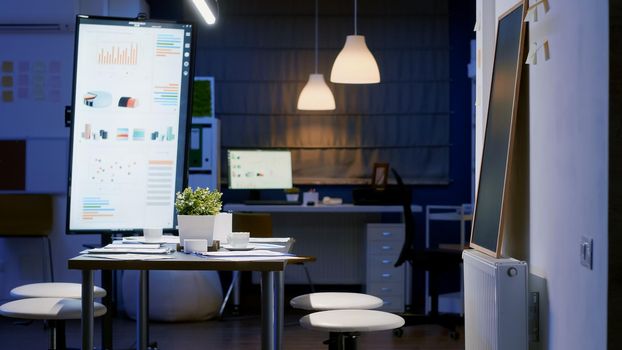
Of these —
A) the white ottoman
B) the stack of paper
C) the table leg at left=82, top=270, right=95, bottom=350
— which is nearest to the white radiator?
the stack of paper

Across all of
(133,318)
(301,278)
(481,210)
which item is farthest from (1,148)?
(481,210)

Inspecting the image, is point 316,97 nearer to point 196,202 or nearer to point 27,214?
point 27,214

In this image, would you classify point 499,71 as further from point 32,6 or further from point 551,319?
point 32,6

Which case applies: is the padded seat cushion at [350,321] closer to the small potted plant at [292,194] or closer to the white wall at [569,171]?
the white wall at [569,171]

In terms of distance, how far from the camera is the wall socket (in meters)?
2.73

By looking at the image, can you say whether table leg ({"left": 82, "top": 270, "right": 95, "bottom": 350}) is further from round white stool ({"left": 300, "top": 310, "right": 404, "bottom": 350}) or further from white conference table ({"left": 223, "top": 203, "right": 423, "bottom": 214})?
white conference table ({"left": 223, "top": 203, "right": 423, "bottom": 214})

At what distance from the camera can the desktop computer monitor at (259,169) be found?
326 inches

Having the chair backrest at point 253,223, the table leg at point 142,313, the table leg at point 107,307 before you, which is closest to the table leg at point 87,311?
the table leg at point 107,307

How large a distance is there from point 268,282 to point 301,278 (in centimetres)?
543

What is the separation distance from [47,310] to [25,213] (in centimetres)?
404

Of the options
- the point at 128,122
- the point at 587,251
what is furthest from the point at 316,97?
the point at 587,251

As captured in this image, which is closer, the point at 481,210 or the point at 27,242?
the point at 481,210

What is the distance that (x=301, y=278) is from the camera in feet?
28.8

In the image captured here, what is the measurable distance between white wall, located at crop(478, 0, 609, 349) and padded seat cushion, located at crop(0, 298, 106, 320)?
5.76 ft
